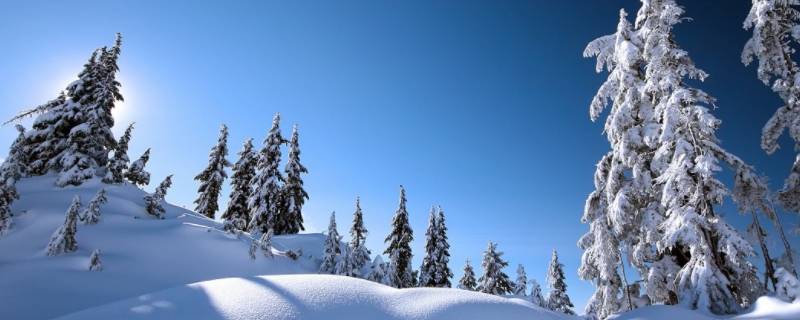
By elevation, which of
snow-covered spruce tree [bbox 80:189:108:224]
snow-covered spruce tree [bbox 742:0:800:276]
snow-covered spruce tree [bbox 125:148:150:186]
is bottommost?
snow-covered spruce tree [bbox 80:189:108:224]

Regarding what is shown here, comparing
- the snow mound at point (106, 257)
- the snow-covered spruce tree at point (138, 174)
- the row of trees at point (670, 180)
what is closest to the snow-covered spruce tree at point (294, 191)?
the snow-covered spruce tree at point (138, 174)

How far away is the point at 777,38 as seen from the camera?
12.4 m

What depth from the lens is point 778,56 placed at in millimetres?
12375

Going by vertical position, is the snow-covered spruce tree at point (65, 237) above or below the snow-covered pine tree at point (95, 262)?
above

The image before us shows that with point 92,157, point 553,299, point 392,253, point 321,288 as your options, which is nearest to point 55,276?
point 321,288

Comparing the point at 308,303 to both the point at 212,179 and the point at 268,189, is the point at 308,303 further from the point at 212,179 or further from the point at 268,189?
the point at 212,179

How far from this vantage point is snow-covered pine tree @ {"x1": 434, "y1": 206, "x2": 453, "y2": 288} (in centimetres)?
3553

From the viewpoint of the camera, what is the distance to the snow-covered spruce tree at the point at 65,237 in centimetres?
1139

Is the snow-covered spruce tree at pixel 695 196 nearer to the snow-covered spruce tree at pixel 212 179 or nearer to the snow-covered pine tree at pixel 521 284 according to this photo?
the snow-covered pine tree at pixel 521 284

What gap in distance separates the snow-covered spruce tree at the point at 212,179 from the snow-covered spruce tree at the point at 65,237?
955 inches

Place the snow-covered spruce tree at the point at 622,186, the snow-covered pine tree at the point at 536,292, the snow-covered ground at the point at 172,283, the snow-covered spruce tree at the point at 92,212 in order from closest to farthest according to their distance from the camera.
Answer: the snow-covered ground at the point at 172,283 → the snow-covered spruce tree at the point at 622,186 → the snow-covered spruce tree at the point at 92,212 → the snow-covered pine tree at the point at 536,292

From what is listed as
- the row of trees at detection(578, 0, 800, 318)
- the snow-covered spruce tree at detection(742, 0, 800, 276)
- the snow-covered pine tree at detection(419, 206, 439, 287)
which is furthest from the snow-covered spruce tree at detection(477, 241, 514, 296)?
the snow-covered spruce tree at detection(742, 0, 800, 276)

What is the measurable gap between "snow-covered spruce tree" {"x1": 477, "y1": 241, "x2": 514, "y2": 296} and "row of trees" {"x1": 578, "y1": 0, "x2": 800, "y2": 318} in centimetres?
2127

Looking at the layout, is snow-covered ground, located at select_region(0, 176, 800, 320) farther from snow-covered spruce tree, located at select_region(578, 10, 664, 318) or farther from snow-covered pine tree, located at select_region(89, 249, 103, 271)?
snow-covered spruce tree, located at select_region(578, 10, 664, 318)
